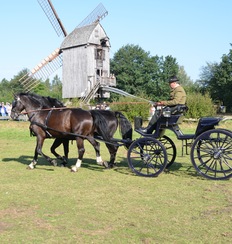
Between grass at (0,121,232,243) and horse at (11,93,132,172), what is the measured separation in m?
0.73

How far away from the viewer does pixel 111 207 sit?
259 inches

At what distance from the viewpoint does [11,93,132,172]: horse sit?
1040cm

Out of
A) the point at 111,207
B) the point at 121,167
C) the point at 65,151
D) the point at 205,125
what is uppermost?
the point at 205,125

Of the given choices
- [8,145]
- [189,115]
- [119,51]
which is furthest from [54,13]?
[119,51]

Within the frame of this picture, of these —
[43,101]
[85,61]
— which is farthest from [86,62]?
[43,101]

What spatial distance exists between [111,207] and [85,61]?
32274 mm

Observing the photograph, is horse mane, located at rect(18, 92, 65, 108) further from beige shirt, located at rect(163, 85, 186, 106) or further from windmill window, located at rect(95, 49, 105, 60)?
windmill window, located at rect(95, 49, 105, 60)

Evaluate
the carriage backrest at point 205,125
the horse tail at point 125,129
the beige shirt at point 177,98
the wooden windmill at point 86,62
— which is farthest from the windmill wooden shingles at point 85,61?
the carriage backrest at point 205,125

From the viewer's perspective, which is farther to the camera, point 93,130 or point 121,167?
point 121,167

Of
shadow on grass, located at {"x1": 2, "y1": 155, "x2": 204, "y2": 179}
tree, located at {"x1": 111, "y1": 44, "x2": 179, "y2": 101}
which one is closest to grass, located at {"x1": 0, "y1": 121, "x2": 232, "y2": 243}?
shadow on grass, located at {"x1": 2, "y1": 155, "x2": 204, "y2": 179}

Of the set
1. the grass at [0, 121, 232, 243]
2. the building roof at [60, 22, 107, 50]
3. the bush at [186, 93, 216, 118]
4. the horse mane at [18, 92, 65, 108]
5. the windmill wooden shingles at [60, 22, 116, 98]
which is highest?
the building roof at [60, 22, 107, 50]

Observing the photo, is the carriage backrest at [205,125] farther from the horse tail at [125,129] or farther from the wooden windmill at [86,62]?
the wooden windmill at [86,62]

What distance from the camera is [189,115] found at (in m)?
33.2

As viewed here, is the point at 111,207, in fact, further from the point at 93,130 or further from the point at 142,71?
the point at 142,71
